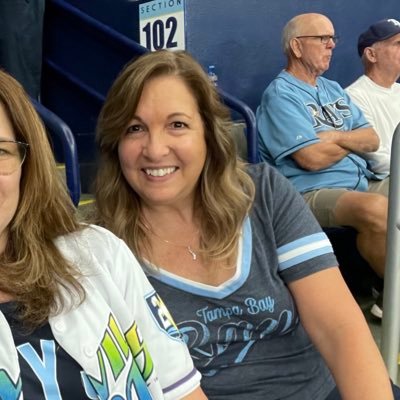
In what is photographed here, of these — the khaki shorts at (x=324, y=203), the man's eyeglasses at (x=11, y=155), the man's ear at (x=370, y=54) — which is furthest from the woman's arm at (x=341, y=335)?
the man's ear at (x=370, y=54)

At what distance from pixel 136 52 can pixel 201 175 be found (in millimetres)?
2100

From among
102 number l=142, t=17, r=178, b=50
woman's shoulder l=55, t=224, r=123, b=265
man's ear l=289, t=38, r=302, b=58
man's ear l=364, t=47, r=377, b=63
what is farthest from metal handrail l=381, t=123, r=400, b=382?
man's ear l=364, t=47, r=377, b=63

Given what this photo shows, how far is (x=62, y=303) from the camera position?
1099mm

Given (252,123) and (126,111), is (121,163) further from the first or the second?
(252,123)

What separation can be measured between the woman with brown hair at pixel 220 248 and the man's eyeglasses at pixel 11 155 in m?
0.39

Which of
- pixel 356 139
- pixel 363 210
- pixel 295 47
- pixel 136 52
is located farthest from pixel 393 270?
pixel 136 52

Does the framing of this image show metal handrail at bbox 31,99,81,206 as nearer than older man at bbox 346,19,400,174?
Yes

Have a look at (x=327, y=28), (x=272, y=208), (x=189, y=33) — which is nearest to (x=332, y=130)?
(x=327, y=28)

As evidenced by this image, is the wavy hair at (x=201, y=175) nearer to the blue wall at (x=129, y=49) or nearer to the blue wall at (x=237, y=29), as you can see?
the blue wall at (x=129, y=49)

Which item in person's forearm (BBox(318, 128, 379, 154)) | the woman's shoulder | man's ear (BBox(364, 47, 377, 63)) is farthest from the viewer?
man's ear (BBox(364, 47, 377, 63))

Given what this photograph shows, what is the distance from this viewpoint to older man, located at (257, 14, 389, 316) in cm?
291

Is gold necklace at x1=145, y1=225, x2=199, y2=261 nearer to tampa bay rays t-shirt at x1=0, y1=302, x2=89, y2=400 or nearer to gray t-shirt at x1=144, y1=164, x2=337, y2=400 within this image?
gray t-shirt at x1=144, y1=164, x2=337, y2=400

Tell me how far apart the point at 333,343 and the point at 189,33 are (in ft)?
9.21

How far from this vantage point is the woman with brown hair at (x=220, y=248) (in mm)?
1425
